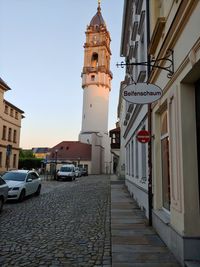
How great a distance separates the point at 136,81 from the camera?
538 inches

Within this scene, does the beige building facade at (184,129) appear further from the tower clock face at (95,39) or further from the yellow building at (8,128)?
the tower clock face at (95,39)

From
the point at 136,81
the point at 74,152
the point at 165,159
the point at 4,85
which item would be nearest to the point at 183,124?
the point at 165,159

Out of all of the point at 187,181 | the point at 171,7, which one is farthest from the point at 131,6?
the point at 187,181

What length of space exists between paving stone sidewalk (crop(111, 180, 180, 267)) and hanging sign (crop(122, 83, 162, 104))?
10.9 feet

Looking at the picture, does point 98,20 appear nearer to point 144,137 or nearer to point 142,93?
point 144,137

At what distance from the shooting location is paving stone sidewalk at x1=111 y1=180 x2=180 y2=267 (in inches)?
216

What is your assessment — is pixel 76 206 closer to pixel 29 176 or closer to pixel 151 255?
pixel 29 176

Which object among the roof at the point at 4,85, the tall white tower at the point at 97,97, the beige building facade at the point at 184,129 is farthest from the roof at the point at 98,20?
the beige building facade at the point at 184,129

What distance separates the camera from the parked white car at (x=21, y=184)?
13982mm

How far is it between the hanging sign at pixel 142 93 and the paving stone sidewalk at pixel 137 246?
10.9 ft

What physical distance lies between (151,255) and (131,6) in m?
14.5

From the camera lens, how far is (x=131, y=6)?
16734mm

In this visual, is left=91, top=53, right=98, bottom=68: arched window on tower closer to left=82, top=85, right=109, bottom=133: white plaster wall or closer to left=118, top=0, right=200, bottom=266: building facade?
left=82, top=85, right=109, bottom=133: white plaster wall

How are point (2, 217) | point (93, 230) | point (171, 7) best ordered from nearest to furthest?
point (171, 7) < point (93, 230) < point (2, 217)
